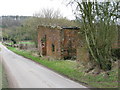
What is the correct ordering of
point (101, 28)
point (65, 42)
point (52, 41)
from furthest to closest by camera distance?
1. point (52, 41)
2. point (65, 42)
3. point (101, 28)

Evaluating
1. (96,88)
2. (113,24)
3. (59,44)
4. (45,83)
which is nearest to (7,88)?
(45,83)

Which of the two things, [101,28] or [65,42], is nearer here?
[101,28]

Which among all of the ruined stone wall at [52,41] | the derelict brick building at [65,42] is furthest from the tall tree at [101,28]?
the ruined stone wall at [52,41]

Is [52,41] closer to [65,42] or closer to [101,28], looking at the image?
[65,42]

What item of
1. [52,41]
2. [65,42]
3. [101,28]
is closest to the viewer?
[101,28]

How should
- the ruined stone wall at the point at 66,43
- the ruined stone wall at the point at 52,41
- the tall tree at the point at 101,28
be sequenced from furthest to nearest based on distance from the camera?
the ruined stone wall at the point at 52,41, the ruined stone wall at the point at 66,43, the tall tree at the point at 101,28

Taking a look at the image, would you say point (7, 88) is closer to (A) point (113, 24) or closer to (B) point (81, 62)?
(B) point (81, 62)

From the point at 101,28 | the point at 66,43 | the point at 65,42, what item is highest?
the point at 101,28

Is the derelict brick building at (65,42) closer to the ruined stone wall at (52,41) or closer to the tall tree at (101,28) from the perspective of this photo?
the ruined stone wall at (52,41)

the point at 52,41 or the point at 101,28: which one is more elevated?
the point at 101,28

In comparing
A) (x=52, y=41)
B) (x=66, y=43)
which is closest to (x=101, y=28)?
(x=66, y=43)

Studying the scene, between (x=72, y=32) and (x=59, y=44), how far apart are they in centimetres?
221

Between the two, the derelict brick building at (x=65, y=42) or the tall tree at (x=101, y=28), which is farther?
the derelict brick building at (x=65, y=42)

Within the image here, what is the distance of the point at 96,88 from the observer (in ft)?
32.9
